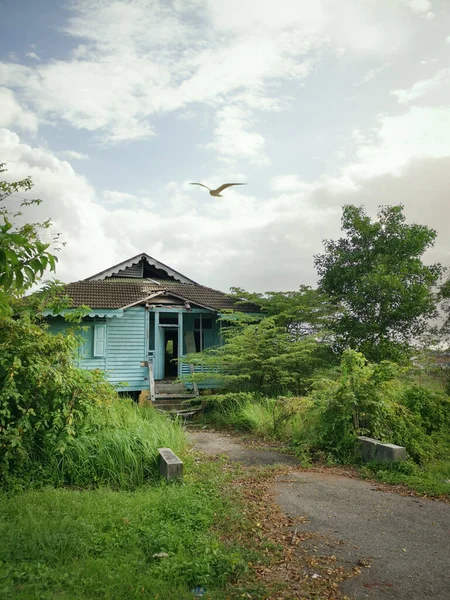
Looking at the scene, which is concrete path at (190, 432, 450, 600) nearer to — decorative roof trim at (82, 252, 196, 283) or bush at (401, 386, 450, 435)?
bush at (401, 386, 450, 435)

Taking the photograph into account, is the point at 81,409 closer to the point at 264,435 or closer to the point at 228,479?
the point at 228,479

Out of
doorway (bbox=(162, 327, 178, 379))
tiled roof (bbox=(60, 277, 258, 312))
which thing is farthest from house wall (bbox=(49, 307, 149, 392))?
doorway (bbox=(162, 327, 178, 379))

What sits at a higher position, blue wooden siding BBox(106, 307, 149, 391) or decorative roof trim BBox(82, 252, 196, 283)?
decorative roof trim BBox(82, 252, 196, 283)

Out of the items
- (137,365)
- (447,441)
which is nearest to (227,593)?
(447,441)

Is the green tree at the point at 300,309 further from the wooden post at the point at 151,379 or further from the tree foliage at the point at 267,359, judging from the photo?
the wooden post at the point at 151,379

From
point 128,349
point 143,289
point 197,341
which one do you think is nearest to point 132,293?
point 143,289

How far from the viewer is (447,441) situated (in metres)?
8.98

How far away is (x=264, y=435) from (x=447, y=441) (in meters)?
3.90

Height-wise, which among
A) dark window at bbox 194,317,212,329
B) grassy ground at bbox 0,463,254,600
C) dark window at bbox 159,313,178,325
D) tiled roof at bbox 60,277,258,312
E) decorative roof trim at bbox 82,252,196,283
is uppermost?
decorative roof trim at bbox 82,252,196,283

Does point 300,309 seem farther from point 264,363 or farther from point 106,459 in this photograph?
point 106,459

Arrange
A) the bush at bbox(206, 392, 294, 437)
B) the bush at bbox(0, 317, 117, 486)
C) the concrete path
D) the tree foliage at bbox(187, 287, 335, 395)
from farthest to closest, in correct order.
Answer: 1. the tree foliage at bbox(187, 287, 335, 395)
2. the bush at bbox(206, 392, 294, 437)
3. the bush at bbox(0, 317, 117, 486)
4. the concrete path

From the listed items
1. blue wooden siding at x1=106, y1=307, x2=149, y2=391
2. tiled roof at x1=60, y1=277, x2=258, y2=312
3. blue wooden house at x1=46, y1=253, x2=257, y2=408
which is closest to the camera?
blue wooden house at x1=46, y1=253, x2=257, y2=408

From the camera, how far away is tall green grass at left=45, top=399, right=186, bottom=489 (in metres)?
6.62

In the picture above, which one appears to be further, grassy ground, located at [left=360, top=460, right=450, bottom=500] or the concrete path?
grassy ground, located at [left=360, top=460, right=450, bottom=500]
